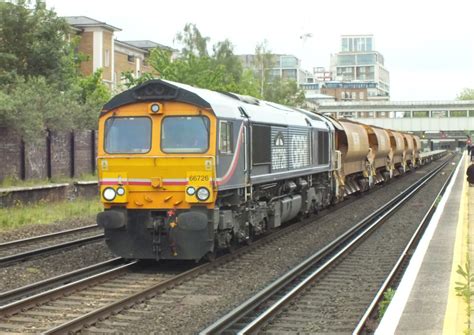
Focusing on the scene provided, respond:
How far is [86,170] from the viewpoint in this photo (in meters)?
27.7

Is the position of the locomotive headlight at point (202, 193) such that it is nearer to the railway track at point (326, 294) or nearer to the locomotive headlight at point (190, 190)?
the locomotive headlight at point (190, 190)

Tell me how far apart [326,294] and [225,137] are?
338cm

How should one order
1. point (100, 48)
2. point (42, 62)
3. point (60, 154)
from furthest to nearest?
point (100, 48) → point (42, 62) → point (60, 154)

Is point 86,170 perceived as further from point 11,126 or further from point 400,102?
point 400,102

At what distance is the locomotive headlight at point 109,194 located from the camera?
460 inches

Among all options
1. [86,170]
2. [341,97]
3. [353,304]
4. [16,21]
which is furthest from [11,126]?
[341,97]

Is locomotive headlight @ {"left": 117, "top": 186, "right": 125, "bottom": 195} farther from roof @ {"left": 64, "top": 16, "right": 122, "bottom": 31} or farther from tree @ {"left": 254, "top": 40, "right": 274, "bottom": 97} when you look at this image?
tree @ {"left": 254, "top": 40, "right": 274, "bottom": 97}

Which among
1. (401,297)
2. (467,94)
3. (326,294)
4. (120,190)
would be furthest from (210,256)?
(467,94)

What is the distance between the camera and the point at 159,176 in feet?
37.8

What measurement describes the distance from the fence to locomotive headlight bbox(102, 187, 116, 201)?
12.3m

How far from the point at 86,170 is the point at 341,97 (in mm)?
161852

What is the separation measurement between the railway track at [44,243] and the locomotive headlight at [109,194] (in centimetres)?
232

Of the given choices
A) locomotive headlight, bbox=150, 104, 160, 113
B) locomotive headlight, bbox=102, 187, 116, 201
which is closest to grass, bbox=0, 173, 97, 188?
locomotive headlight, bbox=102, 187, 116, 201

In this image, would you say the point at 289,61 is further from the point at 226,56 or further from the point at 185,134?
the point at 185,134
